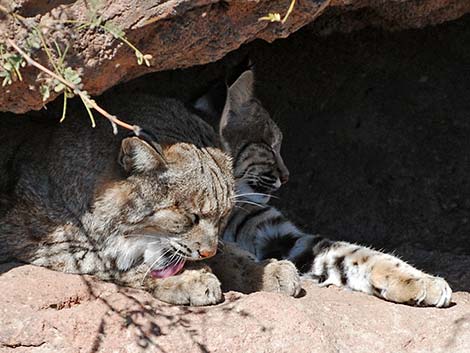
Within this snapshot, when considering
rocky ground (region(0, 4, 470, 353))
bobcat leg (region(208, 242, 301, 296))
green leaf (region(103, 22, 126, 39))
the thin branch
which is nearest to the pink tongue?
bobcat leg (region(208, 242, 301, 296))

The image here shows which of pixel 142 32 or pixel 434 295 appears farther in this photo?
pixel 434 295

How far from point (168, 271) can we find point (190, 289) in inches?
7.0

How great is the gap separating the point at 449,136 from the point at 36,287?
3.08 m

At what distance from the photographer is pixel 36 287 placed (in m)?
3.37

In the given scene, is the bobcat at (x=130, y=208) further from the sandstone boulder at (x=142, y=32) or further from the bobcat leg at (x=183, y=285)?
the sandstone boulder at (x=142, y=32)

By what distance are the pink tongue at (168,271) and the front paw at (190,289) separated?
0.15 ft

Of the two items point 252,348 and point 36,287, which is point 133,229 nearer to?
point 36,287

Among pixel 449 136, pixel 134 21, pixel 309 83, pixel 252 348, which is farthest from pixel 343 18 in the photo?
pixel 252 348

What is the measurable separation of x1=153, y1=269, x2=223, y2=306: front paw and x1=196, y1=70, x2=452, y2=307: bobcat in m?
0.65

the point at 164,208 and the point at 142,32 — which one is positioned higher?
the point at 142,32

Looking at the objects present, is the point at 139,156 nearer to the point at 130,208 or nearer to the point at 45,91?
the point at 130,208

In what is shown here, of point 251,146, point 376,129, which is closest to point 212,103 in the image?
point 251,146

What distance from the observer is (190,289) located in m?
3.50

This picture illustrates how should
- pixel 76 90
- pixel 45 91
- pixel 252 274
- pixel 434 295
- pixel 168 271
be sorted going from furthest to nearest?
pixel 252 274, pixel 434 295, pixel 168 271, pixel 45 91, pixel 76 90
